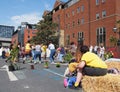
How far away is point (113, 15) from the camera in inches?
2041

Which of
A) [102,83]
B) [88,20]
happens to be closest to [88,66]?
[102,83]

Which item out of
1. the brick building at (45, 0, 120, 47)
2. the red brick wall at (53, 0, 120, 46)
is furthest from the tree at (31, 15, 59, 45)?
the red brick wall at (53, 0, 120, 46)

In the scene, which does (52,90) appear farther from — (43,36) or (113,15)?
(43,36)

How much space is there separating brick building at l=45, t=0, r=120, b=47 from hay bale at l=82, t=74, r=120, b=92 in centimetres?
4300

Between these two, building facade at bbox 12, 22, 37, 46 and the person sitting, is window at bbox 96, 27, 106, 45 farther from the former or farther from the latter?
building facade at bbox 12, 22, 37, 46

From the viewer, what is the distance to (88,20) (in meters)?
62.1

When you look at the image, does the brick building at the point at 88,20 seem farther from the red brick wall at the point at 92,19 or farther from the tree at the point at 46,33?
the tree at the point at 46,33

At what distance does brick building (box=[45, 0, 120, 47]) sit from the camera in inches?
2082

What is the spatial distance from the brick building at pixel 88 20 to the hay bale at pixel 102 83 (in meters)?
43.0

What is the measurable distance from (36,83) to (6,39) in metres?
149

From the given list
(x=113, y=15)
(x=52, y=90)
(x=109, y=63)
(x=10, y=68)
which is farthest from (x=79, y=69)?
(x=113, y=15)

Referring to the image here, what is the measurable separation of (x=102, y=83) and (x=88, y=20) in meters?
55.7

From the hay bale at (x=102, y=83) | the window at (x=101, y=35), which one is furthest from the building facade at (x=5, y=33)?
the hay bale at (x=102, y=83)

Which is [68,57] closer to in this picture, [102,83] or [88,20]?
[102,83]
